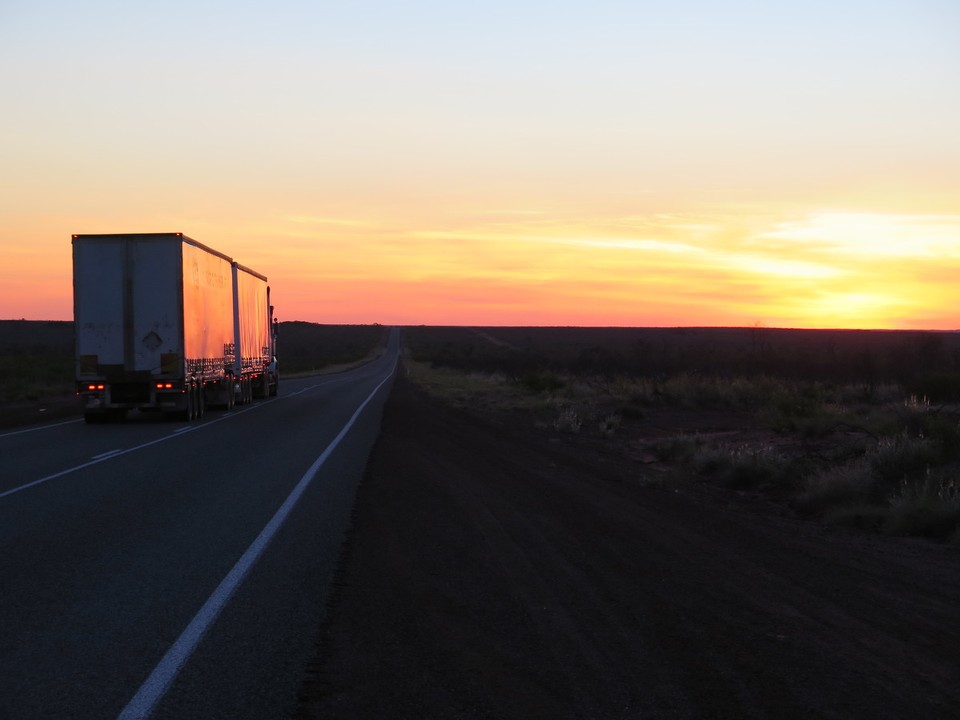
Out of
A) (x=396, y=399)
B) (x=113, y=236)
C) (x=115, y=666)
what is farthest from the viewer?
(x=396, y=399)

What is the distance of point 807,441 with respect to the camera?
1995cm

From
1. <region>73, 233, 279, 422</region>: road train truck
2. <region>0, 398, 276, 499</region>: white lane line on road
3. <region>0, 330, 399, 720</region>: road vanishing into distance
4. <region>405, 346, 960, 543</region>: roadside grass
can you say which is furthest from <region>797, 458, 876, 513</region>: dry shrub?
<region>73, 233, 279, 422</region>: road train truck

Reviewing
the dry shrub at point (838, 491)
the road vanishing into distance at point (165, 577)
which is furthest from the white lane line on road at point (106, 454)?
the dry shrub at point (838, 491)

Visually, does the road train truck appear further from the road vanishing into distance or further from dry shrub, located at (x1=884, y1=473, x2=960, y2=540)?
dry shrub, located at (x1=884, y1=473, x2=960, y2=540)

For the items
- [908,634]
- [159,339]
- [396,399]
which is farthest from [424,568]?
[396,399]

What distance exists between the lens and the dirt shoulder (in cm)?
548

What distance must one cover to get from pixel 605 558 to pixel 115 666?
4652mm

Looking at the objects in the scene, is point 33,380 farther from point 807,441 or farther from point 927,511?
point 927,511

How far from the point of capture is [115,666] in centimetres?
594

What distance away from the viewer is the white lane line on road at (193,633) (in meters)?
5.32

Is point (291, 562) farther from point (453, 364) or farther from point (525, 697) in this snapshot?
point (453, 364)

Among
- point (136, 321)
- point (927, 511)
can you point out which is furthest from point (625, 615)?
point (136, 321)

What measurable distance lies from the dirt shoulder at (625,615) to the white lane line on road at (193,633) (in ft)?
2.66

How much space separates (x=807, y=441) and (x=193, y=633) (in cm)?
1577
